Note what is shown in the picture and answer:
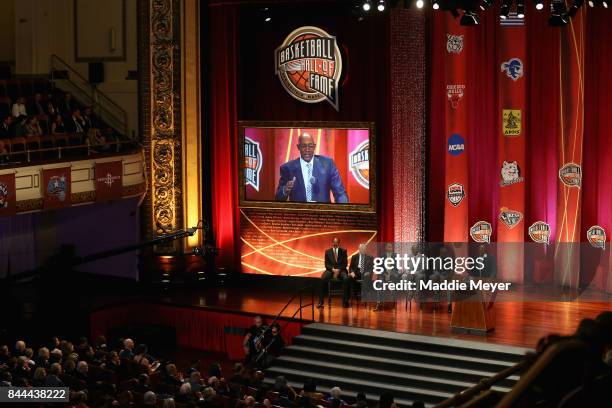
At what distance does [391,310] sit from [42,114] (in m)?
6.88

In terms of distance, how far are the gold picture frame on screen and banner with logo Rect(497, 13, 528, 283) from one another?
7.27 feet

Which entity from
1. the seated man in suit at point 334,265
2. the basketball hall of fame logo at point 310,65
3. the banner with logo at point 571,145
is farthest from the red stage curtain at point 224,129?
the banner with logo at point 571,145

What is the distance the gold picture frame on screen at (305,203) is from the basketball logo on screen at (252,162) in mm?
56

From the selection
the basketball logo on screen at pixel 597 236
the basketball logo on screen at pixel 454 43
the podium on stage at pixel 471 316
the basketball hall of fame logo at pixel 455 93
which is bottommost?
the podium on stage at pixel 471 316

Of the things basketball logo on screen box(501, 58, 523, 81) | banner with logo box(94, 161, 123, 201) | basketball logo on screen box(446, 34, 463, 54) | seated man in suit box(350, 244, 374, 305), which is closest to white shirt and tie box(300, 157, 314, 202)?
seated man in suit box(350, 244, 374, 305)

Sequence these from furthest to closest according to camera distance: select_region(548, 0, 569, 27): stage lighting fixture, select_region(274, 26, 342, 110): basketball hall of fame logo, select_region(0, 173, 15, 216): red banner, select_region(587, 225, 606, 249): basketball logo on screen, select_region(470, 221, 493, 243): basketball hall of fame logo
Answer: select_region(274, 26, 342, 110): basketball hall of fame logo → select_region(470, 221, 493, 243): basketball hall of fame logo → select_region(587, 225, 606, 249): basketball logo on screen → select_region(0, 173, 15, 216): red banner → select_region(548, 0, 569, 27): stage lighting fixture

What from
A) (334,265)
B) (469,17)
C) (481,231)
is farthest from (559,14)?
(334,265)

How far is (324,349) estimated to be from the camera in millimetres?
14250

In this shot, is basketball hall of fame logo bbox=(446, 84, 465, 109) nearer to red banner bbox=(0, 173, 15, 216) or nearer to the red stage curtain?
the red stage curtain

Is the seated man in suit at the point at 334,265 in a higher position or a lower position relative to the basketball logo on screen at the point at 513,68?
lower

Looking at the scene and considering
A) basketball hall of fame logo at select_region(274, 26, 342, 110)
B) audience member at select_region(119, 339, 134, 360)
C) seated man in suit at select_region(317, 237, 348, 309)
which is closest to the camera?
audience member at select_region(119, 339, 134, 360)

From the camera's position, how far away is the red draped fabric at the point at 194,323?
602 inches

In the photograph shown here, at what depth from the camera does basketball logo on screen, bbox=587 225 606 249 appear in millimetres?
15355

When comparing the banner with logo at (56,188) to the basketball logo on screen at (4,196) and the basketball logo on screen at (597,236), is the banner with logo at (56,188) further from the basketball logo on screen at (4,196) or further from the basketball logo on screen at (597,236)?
the basketball logo on screen at (597,236)
